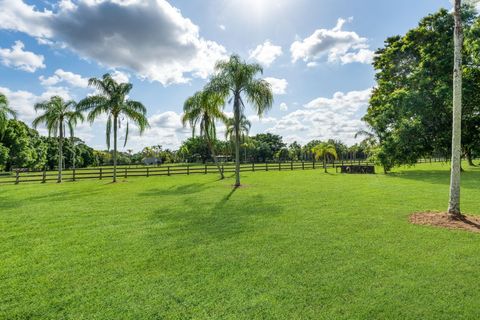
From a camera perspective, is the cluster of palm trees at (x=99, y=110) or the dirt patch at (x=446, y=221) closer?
the dirt patch at (x=446, y=221)

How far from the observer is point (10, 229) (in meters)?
6.41

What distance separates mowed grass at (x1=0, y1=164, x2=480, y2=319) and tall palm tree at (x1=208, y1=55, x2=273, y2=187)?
8695mm

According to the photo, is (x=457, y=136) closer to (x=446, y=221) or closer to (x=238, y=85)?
(x=446, y=221)

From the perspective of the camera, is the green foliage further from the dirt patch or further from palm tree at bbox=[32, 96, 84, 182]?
palm tree at bbox=[32, 96, 84, 182]

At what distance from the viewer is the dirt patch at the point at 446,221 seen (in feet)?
19.5

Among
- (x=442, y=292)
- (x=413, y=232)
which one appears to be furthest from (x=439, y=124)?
(x=442, y=292)

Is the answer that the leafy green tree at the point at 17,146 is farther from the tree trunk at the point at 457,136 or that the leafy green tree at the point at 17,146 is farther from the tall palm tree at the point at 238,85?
the tree trunk at the point at 457,136

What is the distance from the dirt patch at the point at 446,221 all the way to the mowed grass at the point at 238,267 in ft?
Answer: 1.07

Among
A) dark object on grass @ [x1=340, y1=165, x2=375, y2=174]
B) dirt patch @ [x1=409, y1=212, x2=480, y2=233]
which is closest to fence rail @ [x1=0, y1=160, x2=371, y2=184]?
dark object on grass @ [x1=340, y1=165, x2=375, y2=174]

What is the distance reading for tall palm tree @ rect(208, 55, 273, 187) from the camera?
14.7 metres

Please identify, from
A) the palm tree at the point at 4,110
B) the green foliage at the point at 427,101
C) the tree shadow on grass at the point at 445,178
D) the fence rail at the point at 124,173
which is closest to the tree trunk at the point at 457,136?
the tree shadow on grass at the point at 445,178

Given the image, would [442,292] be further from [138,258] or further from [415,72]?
[415,72]

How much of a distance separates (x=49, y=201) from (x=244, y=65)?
10.9 m

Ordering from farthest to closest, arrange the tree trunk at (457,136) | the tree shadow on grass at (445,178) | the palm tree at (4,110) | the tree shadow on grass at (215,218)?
1. the palm tree at (4,110)
2. the tree shadow on grass at (445,178)
3. the tree trunk at (457,136)
4. the tree shadow on grass at (215,218)
